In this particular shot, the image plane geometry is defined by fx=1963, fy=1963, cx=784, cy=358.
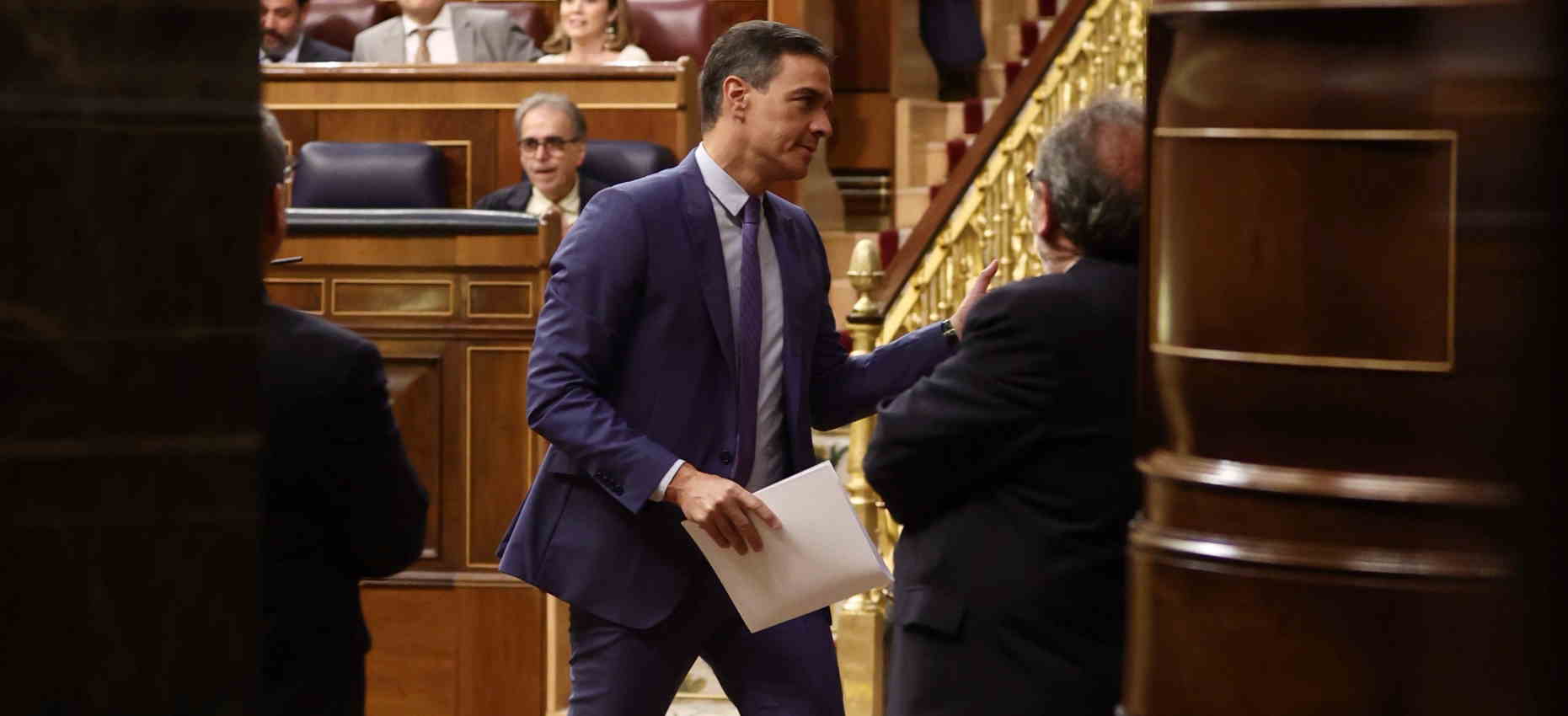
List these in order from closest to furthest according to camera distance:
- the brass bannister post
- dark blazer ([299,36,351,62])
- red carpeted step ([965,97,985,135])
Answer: the brass bannister post, dark blazer ([299,36,351,62]), red carpeted step ([965,97,985,135])

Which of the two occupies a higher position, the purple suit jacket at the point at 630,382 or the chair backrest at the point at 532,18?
the chair backrest at the point at 532,18

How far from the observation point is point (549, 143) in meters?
6.18

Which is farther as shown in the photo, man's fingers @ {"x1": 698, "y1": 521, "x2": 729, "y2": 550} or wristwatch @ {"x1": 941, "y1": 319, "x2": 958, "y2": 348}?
wristwatch @ {"x1": 941, "y1": 319, "x2": 958, "y2": 348}

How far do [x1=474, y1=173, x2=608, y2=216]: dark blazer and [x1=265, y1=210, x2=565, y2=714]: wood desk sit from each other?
1.55m

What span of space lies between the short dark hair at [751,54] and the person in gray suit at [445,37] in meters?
5.22

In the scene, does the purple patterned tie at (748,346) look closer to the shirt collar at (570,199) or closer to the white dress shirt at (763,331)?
the white dress shirt at (763,331)

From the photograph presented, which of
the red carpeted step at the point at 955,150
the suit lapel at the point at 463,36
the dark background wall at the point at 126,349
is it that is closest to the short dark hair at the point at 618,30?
the suit lapel at the point at 463,36

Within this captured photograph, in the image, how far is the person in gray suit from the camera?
805 cm

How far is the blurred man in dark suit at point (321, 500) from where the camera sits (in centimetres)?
189

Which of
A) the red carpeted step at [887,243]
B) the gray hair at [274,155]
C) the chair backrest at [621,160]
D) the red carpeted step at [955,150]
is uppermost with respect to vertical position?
the red carpeted step at [955,150]

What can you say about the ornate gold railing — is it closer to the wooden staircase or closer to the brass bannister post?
the brass bannister post

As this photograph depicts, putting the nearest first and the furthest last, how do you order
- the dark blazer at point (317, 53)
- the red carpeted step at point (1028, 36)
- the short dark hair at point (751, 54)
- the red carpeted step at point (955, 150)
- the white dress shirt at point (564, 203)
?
the short dark hair at point (751, 54), the white dress shirt at point (564, 203), the dark blazer at point (317, 53), the red carpeted step at point (955, 150), the red carpeted step at point (1028, 36)

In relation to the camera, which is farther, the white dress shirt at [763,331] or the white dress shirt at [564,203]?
the white dress shirt at [564,203]

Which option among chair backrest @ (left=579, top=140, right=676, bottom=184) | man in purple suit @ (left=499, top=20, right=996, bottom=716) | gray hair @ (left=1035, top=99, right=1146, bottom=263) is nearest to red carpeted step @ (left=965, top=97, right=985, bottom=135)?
chair backrest @ (left=579, top=140, right=676, bottom=184)
